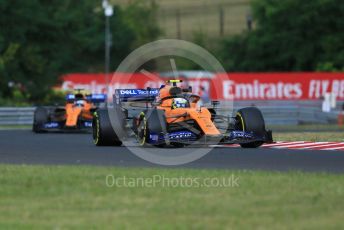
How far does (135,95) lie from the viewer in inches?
765

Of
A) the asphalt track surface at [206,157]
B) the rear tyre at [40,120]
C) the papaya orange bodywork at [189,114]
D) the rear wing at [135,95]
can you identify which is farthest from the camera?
the rear tyre at [40,120]

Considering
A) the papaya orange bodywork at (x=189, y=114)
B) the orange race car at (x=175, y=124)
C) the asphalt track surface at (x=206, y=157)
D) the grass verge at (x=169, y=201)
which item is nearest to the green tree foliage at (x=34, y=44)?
the orange race car at (x=175, y=124)

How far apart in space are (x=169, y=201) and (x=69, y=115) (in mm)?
16361

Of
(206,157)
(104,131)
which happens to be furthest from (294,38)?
(206,157)

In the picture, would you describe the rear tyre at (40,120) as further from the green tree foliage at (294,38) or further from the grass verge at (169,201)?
the green tree foliage at (294,38)

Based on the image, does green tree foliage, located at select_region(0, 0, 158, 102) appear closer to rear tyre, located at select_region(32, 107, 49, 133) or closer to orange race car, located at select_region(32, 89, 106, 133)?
orange race car, located at select_region(32, 89, 106, 133)

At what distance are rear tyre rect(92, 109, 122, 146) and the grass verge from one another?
17.5ft

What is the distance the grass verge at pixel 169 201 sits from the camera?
9.20m

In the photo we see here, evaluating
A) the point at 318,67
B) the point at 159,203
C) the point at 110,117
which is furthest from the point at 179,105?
the point at 318,67

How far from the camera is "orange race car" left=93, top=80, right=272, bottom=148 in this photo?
17.2 m

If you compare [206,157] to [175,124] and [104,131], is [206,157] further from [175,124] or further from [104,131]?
[104,131]

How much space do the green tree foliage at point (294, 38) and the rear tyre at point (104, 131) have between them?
144 ft

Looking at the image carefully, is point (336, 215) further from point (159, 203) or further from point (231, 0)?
point (231, 0)

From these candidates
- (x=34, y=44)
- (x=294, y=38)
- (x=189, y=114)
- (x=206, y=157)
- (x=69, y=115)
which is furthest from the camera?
(x=294, y=38)
